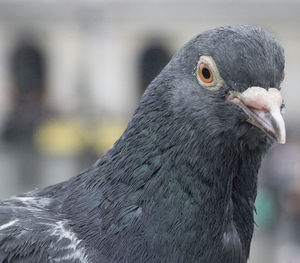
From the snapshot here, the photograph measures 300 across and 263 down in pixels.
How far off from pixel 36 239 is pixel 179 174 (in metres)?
0.86

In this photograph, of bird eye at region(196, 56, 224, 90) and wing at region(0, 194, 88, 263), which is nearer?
bird eye at region(196, 56, 224, 90)

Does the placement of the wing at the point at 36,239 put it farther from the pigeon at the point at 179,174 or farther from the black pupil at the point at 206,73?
the black pupil at the point at 206,73

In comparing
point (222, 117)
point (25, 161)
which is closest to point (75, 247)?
point (222, 117)

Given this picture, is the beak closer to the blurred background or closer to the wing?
the wing

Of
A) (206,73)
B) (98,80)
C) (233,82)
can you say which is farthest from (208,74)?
(98,80)

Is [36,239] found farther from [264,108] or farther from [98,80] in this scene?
[98,80]

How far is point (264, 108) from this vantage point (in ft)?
13.6

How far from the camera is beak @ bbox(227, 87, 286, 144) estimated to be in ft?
13.4

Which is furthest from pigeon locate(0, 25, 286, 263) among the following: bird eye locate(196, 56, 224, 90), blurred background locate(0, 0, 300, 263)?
blurred background locate(0, 0, 300, 263)

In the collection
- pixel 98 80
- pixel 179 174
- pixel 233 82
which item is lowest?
pixel 179 174

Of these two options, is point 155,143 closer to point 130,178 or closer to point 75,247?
point 130,178

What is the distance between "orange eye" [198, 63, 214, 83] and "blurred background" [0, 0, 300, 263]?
5.45 meters

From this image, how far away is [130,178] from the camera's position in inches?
180

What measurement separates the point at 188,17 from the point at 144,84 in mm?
1896
